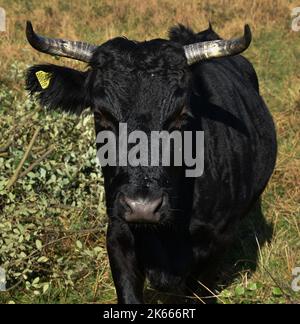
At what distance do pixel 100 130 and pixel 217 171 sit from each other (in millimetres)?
886

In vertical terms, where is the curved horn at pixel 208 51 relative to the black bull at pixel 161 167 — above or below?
above

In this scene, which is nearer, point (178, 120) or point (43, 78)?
point (178, 120)

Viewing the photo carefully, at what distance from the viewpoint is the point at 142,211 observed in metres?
3.66

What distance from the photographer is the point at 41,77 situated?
4.73 metres

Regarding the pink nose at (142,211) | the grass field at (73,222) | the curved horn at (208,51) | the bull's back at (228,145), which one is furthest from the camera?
the grass field at (73,222)

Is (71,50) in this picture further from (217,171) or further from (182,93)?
(217,171)

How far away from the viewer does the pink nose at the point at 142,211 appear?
3660 mm

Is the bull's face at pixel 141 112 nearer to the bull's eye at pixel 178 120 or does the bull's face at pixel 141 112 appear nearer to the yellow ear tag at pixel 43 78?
the bull's eye at pixel 178 120

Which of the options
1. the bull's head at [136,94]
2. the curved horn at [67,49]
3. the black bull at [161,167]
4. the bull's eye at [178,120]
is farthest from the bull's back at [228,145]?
the curved horn at [67,49]

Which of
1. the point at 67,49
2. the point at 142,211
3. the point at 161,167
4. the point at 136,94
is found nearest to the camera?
the point at 142,211

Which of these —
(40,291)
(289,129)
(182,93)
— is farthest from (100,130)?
(289,129)

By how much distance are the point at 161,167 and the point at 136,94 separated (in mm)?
443

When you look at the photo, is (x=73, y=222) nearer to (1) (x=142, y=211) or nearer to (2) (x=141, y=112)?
(2) (x=141, y=112)

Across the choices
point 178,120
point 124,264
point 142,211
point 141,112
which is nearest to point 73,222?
point 124,264
